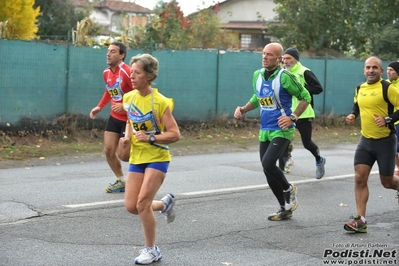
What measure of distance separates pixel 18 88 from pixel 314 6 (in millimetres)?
15150

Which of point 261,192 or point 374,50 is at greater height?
point 374,50

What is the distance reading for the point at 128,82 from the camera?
32.3 feet

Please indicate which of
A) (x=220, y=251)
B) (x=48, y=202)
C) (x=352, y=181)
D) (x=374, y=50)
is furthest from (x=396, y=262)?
(x=374, y=50)

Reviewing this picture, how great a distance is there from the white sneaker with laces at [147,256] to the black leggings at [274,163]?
7.48 feet

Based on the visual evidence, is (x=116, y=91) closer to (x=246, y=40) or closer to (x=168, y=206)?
(x=168, y=206)

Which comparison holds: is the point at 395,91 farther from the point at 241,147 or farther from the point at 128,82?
the point at 241,147

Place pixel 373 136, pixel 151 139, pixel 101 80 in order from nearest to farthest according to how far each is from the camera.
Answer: pixel 151 139 → pixel 373 136 → pixel 101 80

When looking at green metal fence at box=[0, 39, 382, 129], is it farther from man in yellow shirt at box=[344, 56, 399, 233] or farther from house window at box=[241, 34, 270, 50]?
house window at box=[241, 34, 270, 50]

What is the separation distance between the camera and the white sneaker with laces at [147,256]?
645 centimetres

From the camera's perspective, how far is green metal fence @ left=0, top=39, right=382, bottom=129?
1505cm

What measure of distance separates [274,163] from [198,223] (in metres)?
1.11

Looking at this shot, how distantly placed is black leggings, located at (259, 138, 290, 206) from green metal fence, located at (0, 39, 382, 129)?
7896 mm

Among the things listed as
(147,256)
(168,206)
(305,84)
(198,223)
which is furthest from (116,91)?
(147,256)

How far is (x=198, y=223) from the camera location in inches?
328
